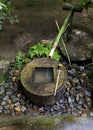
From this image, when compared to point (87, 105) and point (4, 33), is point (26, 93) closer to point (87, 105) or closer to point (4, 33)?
point (87, 105)

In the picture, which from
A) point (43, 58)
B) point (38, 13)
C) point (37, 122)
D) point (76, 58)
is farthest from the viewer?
point (38, 13)

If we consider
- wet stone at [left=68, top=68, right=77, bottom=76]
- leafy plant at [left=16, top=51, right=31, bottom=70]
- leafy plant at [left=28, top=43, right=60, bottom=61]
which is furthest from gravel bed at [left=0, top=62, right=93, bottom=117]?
leafy plant at [left=28, top=43, right=60, bottom=61]

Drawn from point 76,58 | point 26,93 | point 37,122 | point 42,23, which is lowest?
point 37,122

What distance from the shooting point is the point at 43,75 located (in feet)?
15.5

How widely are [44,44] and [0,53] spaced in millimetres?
Result: 948

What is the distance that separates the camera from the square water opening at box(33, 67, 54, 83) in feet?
15.4

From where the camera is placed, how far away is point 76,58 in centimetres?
534

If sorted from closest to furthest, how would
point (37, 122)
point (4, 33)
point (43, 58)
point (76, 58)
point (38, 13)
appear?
point (37, 122)
point (43, 58)
point (76, 58)
point (4, 33)
point (38, 13)

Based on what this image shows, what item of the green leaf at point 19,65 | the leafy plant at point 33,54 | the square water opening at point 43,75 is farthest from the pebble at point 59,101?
the square water opening at point 43,75

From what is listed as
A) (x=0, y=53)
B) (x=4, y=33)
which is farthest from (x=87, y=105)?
(x=4, y=33)

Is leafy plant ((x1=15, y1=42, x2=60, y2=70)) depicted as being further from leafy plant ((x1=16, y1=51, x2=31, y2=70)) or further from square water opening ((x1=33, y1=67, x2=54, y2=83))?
square water opening ((x1=33, y1=67, x2=54, y2=83))

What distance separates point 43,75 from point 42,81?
128mm

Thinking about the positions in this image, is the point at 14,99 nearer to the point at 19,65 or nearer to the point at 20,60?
the point at 19,65

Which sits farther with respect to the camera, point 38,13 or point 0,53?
point 38,13
